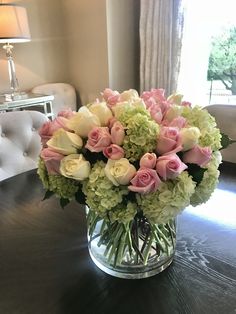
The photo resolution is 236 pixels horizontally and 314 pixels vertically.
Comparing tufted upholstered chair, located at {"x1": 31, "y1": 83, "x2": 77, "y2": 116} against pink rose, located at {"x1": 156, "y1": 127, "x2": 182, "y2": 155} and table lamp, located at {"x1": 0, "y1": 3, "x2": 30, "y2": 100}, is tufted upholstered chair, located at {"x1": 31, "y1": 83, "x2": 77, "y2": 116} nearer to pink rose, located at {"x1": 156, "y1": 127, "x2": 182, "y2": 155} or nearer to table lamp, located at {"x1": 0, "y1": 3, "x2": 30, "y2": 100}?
table lamp, located at {"x1": 0, "y1": 3, "x2": 30, "y2": 100}

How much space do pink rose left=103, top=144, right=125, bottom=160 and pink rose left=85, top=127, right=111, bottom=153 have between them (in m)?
0.01

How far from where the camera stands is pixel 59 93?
313 cm

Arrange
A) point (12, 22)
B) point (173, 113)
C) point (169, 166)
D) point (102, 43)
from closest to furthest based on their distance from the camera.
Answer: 1. point (169, 166)
2. point (173, 113)
3. point (12, 22)
4. point (102, 43)

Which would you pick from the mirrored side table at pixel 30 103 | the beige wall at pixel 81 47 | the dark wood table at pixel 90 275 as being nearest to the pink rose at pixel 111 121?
the dark wood table at pixel 90 275

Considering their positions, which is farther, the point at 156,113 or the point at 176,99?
the point at 176,99

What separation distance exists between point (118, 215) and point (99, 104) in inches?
9.0

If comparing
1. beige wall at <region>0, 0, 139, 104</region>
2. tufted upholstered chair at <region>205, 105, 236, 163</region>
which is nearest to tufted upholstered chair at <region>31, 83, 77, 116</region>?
beige wall at <region>0, 0, 139, 104</region>

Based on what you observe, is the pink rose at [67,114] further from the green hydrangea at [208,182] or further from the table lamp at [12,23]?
the table lamp at [12,23]

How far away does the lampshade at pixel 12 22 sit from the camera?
2340 mm

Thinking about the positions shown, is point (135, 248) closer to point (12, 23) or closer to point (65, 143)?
point (65, 143)

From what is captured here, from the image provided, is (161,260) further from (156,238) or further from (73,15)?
(73,15)

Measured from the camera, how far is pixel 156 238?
2.20ft

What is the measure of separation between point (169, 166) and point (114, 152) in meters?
0.10

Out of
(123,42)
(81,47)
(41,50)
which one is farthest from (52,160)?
(41,50)
